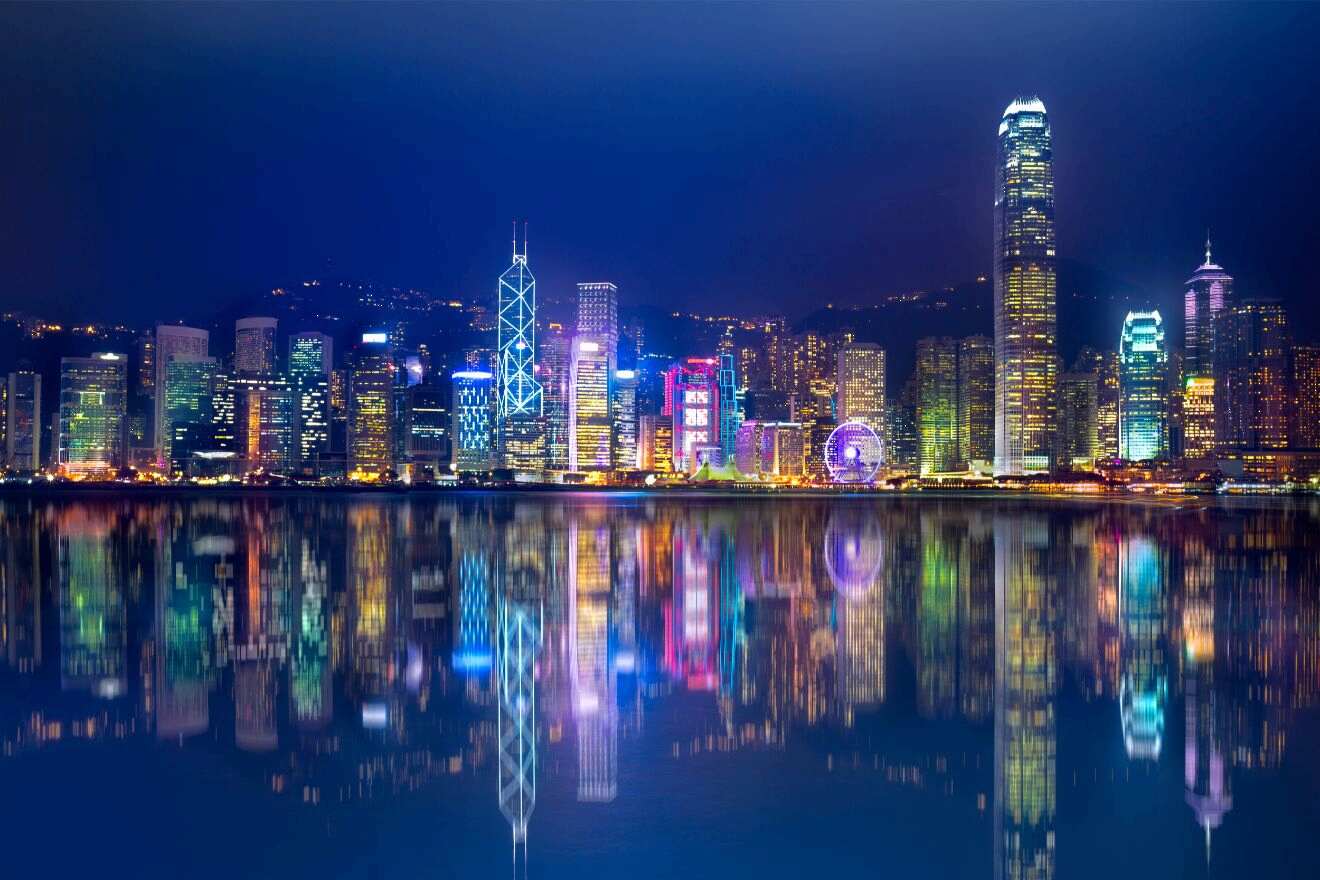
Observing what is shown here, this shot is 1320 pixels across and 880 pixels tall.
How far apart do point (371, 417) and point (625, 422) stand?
1726 inches

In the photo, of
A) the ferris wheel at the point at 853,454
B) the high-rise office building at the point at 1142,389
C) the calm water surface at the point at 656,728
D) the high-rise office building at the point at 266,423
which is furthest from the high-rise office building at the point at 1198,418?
the calm water surface at the point at 656,728

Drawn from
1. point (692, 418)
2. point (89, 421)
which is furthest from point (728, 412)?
point (89, 421)

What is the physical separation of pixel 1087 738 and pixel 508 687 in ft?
20.4

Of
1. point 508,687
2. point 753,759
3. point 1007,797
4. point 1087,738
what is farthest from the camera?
point 508,687

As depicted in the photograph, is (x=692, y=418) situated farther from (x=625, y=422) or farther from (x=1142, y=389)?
(x=1142, y=389)

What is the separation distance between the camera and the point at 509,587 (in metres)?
21.7

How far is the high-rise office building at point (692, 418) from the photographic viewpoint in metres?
171

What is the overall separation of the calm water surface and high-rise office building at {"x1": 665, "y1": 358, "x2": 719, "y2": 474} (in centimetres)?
14818

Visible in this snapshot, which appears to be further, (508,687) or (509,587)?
(509,587)

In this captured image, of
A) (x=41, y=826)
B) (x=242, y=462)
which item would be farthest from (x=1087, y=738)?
(x=242, y=462)

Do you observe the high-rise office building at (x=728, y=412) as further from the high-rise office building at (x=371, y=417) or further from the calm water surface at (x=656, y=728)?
the calm water surface at (x=656, y=728)

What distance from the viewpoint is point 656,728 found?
10.8 m

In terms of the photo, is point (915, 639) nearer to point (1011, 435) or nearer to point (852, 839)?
point (852, 839)

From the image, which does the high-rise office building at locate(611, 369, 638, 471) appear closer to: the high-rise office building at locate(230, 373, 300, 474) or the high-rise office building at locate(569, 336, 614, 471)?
the high-rise office building at locate(569, 336, 614, 471)
